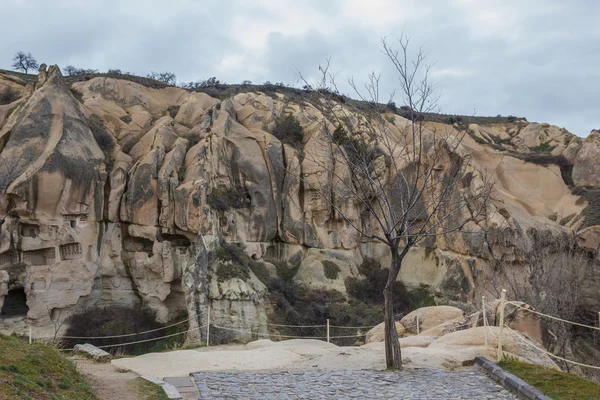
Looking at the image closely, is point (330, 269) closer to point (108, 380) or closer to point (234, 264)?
point (234, 264)

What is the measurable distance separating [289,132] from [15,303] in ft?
59.7

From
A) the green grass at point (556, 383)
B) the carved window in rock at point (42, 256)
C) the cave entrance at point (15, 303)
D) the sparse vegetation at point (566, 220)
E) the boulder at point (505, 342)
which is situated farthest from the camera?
the sparse vegetation at point (566, 220)

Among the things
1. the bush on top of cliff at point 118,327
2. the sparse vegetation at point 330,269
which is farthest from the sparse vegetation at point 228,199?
the bush on top of cliff at point 118,327

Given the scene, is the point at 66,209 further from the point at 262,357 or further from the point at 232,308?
the point at 262,357

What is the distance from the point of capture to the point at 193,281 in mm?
24266

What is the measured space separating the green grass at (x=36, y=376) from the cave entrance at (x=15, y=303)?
18100 millimetres

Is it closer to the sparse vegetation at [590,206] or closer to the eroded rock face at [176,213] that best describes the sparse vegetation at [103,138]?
the eroded rock face at [176,213]

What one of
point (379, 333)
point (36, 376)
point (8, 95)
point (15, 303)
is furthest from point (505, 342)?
point (8, 95)

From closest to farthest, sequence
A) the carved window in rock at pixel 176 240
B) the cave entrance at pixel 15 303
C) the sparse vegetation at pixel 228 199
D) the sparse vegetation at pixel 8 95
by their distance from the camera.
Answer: the cave entrance at pixel 15 303
the carved window in rock at pixel 176 240
the sparse vegetation at pixel 228 199
the sparse vegetation at pixel 8 95

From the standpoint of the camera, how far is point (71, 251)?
26.3m

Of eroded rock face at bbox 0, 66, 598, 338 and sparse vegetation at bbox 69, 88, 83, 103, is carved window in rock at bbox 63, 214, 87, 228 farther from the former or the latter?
sparse vegetation at bbox 69, 88, 83, 103

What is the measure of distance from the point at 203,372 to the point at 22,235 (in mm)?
18495

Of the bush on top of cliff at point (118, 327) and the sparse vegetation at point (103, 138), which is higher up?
the sparse vegetation at point (103, 138)

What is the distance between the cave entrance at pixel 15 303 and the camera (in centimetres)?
2486
